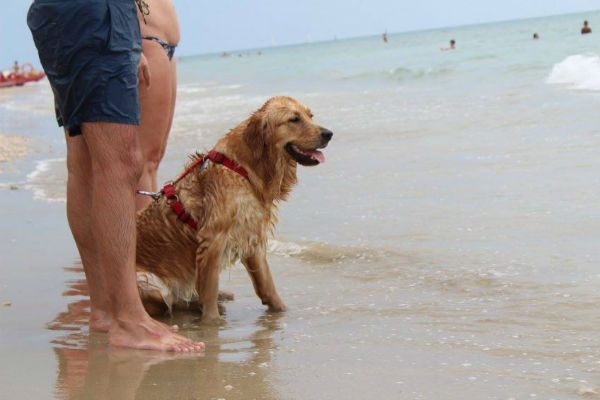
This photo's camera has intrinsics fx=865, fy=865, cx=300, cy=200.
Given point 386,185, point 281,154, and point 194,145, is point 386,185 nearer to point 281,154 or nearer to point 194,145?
point 281,154

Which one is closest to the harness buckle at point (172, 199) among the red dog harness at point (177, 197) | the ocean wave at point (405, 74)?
the red dog harness at point (177, 197)

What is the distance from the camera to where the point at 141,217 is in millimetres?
4301

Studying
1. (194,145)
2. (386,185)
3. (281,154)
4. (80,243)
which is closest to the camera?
(80,243)

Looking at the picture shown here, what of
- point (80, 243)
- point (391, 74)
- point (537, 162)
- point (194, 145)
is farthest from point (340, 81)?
point (80, 243)

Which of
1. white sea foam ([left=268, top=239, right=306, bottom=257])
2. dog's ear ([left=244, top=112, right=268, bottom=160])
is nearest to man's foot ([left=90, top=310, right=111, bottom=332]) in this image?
dog's ear ([left=244, top=112, right=268, bottom=160])

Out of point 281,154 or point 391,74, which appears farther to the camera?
point 391,74

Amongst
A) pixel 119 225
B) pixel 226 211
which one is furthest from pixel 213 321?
pixel 119 225

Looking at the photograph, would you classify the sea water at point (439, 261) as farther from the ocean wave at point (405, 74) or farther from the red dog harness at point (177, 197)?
the ocean wave at point (405, 74)

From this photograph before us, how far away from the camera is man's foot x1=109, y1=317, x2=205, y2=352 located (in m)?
3.45

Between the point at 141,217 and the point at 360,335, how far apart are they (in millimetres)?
1316

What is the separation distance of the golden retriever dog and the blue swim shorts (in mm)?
797

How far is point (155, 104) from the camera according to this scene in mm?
4539

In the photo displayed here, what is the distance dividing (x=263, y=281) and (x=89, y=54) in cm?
149

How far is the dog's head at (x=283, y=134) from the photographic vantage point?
4160 millimetres
